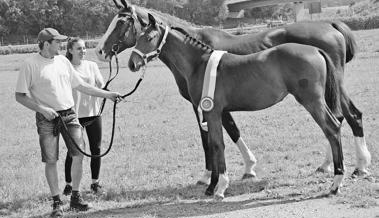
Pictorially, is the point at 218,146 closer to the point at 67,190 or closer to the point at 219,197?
the point at 219,197

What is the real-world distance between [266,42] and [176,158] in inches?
118

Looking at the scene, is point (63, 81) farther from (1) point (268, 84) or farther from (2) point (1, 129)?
(2) point (1, 129)

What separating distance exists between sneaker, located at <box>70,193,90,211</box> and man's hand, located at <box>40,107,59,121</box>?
3.84 feet

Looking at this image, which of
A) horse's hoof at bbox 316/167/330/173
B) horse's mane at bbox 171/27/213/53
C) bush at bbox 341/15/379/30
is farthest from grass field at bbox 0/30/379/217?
bush at bbox 341/15/379/30

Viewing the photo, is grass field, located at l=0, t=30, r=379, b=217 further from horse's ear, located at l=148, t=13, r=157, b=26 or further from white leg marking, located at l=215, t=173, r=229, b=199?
horse's ear, located at l=148, t=13, r=157, b=26

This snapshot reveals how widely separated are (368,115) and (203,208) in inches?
279

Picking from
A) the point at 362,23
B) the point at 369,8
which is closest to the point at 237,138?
the point at 362,23

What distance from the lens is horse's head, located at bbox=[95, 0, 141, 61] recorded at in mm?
7680

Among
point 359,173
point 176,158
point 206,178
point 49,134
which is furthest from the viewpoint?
point 176,158

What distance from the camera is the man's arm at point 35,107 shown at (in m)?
6.68

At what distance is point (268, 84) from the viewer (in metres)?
7.23

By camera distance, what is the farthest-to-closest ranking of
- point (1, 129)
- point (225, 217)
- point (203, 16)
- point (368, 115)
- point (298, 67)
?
point (203, 16), point (1, 129), point (368, 115), point (298, 67), point (225, 217)

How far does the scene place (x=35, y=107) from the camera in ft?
Result: 21.9

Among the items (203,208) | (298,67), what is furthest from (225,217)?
(298,67)
